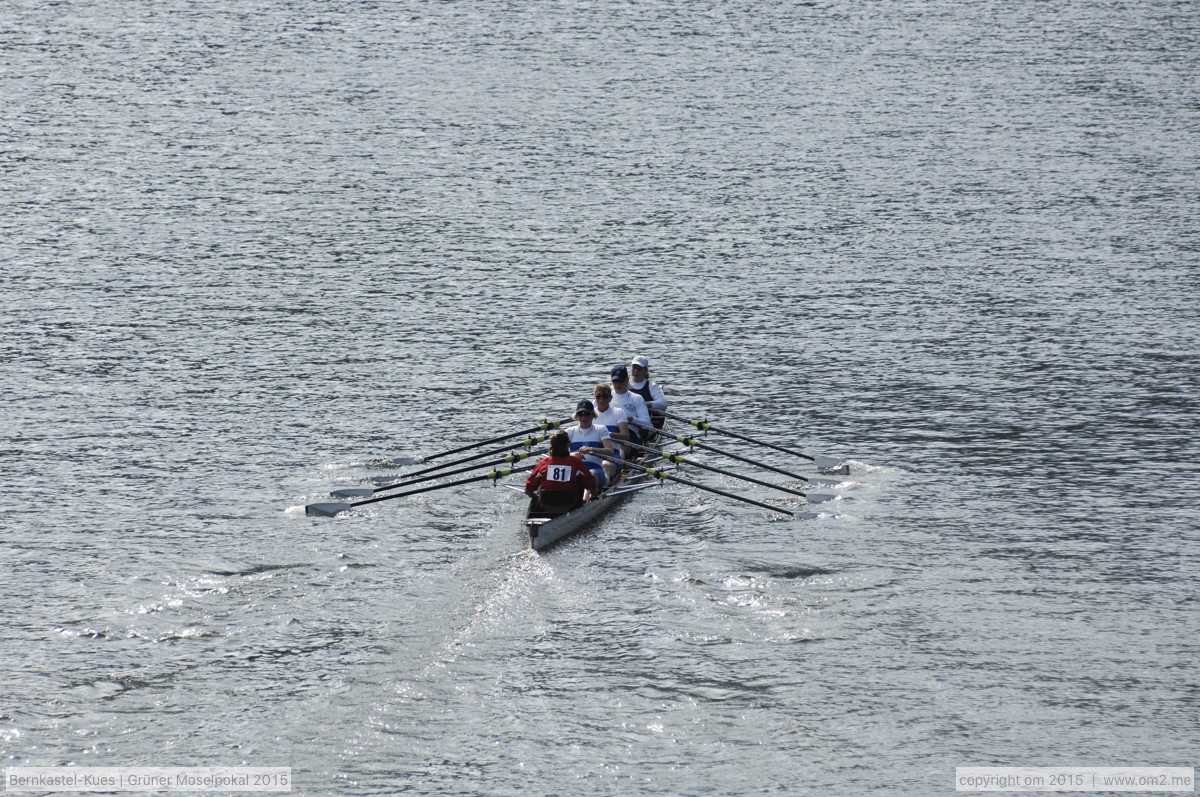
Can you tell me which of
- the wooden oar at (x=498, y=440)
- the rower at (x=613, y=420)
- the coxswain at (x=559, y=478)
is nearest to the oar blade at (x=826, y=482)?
the rower at (x=613, y=420)

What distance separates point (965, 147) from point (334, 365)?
37092 millimetres

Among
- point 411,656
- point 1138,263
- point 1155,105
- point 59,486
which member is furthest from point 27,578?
point 1155,105

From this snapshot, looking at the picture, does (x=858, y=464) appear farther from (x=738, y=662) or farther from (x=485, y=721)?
(x=485, y=721)

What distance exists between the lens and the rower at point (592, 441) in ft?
88.3

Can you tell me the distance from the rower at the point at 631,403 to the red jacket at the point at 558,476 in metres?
4.14

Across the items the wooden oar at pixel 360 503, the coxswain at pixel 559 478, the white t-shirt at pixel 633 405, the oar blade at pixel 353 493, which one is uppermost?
the coxswain at pixel 559 478

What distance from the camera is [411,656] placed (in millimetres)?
20141

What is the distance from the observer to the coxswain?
25078 millimetres

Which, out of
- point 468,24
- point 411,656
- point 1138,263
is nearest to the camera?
point 411,656

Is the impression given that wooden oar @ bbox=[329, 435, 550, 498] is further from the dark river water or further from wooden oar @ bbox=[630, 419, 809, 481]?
wooden oar @ bbox=[630, 419, 809, 481]

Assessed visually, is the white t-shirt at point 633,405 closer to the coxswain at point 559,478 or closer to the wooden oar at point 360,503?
the wooden oar at point 360,503

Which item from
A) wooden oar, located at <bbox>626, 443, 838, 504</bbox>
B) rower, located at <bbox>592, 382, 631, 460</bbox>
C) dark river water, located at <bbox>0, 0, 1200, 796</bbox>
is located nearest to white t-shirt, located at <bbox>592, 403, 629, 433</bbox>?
rower, located at <bbox>592, 382, 631, 460</bbox>

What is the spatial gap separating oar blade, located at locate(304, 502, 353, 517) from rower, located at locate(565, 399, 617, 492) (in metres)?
4.68

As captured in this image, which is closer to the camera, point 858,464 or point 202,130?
point 858,464
